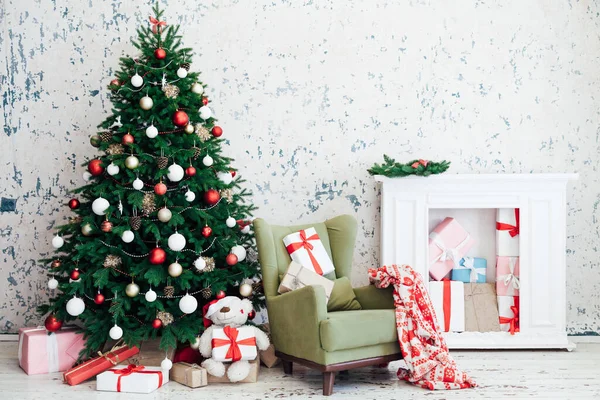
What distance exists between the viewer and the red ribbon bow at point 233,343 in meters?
3.57

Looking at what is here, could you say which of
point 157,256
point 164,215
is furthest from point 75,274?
point 164,215

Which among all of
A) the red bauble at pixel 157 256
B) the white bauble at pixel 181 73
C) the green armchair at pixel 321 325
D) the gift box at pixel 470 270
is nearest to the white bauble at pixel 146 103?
the white bauble at pixel 181 73

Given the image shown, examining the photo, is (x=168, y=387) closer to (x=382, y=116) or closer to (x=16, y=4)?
(x=382, y=116)

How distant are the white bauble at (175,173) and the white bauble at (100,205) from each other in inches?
15.5

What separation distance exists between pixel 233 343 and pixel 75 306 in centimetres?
94

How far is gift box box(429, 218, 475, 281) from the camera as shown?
445cm

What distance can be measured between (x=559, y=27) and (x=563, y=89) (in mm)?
441

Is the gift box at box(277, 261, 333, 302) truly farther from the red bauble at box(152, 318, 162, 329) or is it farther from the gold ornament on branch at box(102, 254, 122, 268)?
the gold ornament on branch at box(102, 254, 122, 268)

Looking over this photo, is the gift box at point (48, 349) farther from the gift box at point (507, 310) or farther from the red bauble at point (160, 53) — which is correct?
the gift box at point (507, 310)

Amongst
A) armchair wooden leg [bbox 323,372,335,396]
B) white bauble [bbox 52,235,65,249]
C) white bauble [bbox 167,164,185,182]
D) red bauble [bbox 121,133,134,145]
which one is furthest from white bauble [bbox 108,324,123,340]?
armchair wooden leg [bbox 323,372,335,396]

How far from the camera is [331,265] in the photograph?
4.01 metres

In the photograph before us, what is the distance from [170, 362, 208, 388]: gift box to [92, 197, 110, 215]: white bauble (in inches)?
38.8

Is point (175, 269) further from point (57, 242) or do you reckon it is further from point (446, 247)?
point (446, 247)

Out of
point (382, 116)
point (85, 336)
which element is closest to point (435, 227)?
point (382, 116)
